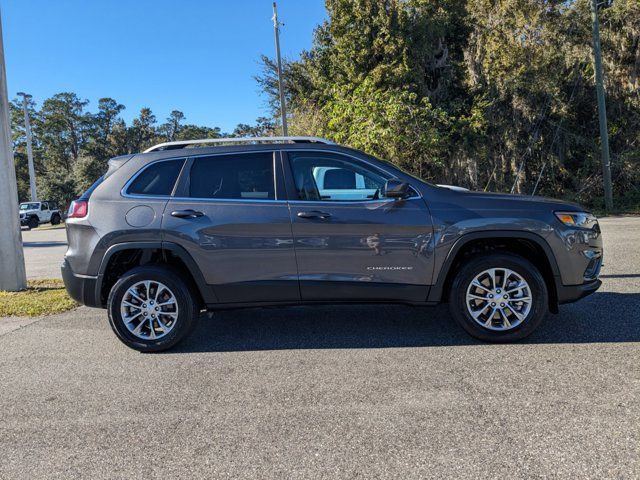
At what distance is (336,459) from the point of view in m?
2.58

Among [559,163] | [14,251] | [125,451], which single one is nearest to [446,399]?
[125,451]

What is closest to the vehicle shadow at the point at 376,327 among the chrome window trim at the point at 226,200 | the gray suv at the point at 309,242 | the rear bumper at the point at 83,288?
the gray suv at the point at 309,242

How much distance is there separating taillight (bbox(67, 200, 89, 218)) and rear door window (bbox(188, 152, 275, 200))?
39.0 inches

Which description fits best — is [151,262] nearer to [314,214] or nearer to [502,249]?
[314,214]

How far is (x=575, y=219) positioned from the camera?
427 centimetres

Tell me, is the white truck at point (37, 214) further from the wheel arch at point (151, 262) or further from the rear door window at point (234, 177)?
the rear door window at point (234, 177)

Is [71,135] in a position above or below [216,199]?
above

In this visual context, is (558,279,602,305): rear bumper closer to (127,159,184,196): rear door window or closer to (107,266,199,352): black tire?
(107,266,199,352): black tire

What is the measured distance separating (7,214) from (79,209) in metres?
3.82

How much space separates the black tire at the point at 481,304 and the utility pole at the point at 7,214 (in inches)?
262

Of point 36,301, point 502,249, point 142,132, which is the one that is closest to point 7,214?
point 36,301

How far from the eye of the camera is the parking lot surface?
256cm

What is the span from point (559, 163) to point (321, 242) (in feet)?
60.6

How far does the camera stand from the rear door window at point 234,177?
4445 mm
